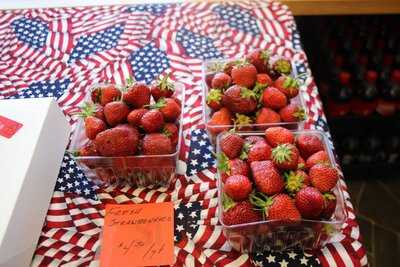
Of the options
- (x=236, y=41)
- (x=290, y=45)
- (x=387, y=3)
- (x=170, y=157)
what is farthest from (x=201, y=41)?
(x=387, y=3)

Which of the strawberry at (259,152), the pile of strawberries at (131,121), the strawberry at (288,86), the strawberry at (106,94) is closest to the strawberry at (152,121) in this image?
the pile of strawberries at (131,121)

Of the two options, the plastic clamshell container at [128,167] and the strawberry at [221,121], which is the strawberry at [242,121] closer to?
the strawberry at [221,121]

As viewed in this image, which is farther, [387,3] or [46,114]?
[387,3]

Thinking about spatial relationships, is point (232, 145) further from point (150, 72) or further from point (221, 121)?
point (150, 72)

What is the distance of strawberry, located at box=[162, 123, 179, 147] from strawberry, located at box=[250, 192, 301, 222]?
0.25 metres

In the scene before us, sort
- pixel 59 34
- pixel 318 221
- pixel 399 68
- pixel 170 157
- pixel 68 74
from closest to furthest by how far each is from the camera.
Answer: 1. pixel 318 221
2. pixel 170 157
3. pixel 68 74
4. pixel 59 34
5. pixel 399 68

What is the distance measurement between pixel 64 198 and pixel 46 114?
21 cm

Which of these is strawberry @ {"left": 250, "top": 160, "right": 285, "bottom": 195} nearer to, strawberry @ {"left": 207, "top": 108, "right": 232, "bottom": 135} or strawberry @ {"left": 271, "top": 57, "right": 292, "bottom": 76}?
strawberry @ {"left": 207, "top": 108, "right": 232, "bottom": 135}

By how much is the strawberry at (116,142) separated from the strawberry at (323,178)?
0.39 meters

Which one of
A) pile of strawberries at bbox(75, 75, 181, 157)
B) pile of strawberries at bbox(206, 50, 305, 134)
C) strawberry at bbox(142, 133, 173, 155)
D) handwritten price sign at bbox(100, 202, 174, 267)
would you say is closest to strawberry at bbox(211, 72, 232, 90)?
pile of strawberries at bbox(206, 50, 305, 134)

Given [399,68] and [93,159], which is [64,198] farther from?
[399,68]

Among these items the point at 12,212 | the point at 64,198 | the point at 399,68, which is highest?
the point at 12,212

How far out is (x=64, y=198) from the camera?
0.96m

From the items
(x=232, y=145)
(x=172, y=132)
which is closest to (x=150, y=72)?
(x=172, y=132)
